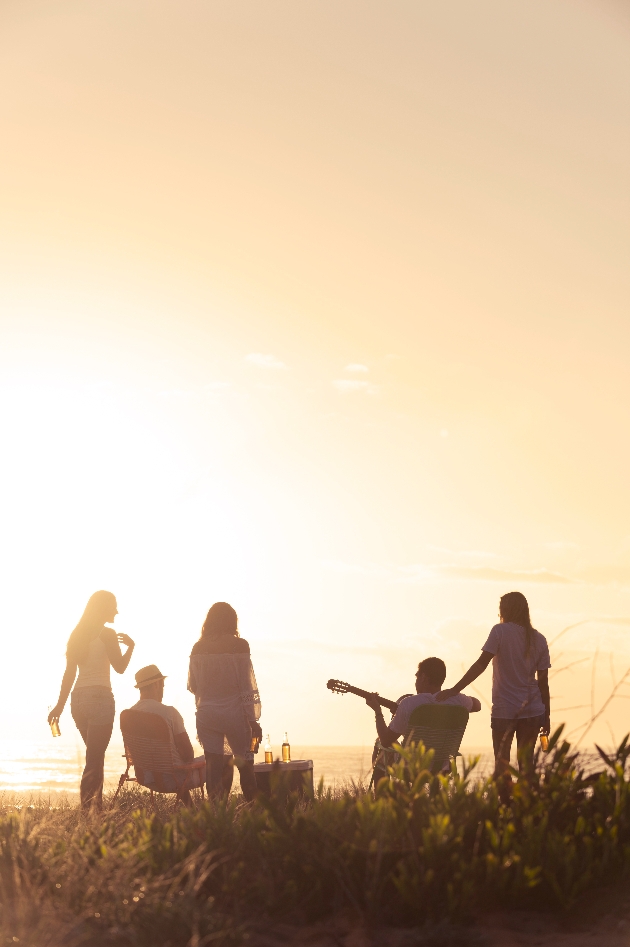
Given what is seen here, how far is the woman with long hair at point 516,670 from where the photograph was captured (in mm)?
7730

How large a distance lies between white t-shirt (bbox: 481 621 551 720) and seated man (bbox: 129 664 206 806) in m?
3.21

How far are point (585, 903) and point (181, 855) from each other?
222 cm

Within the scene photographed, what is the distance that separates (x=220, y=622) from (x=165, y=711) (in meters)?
1.52

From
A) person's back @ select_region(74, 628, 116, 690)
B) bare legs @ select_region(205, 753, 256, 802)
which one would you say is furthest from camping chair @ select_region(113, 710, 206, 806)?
person's back @ select_region(74, 628, 116, 690)

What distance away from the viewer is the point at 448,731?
757 centimetres

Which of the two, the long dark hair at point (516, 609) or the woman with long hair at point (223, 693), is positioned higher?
the long dark hair at point (516, 609)

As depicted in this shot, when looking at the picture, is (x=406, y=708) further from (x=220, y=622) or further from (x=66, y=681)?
(x=66, y=681)

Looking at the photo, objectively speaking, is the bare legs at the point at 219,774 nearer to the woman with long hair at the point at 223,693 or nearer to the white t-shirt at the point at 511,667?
the woman with long hair at the point at 223,693

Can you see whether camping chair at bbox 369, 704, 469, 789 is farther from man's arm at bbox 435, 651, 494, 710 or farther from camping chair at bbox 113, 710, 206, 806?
camping chair at bbox 113, 710, 206, 806

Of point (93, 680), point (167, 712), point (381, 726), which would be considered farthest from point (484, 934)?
point (167, 712)

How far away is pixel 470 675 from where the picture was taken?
773 cm

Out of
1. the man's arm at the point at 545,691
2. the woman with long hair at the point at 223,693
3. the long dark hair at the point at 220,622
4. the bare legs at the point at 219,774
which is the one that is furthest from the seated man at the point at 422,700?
the long dark hair at the point at 220,622

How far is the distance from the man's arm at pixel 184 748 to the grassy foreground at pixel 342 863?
3596mm

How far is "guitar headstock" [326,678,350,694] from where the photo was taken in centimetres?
890
